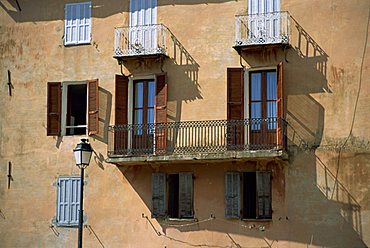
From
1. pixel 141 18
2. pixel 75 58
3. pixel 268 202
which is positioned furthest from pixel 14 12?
pixel 268 202

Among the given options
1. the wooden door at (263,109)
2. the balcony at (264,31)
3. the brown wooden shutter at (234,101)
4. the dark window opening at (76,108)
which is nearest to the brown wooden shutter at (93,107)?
the dark window opening at (76,108)

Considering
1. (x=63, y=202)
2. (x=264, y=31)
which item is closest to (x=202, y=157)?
(x=264, y=31)

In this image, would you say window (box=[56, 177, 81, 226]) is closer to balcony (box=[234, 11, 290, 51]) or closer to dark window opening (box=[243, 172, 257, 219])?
dark window opening (box=[243, 172, 257, 219])

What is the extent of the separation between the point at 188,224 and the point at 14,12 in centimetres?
997

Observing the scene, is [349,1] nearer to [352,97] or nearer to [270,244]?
[352,97]

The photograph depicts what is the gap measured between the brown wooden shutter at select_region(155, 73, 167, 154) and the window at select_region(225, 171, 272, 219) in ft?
7.57

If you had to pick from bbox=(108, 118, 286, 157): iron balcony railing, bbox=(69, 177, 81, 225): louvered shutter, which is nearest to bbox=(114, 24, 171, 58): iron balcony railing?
bbox=(108, 118, 286, 157): iron balcony railing

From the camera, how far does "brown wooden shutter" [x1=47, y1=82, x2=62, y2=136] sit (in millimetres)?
25453

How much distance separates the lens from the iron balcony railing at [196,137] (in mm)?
23031

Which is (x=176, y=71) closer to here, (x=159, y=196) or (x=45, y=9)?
(x=159, y=196)

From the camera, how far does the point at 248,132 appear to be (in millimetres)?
23219

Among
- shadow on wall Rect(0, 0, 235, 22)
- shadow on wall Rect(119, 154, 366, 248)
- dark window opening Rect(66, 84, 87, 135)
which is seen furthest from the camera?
dark window opening Rect(66, 84, 87, 135)

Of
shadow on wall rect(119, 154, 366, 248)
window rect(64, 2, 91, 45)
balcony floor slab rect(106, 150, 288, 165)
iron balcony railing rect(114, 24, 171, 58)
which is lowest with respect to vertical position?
shadow on wall rect(119, 154, 366, 248)

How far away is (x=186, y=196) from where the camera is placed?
23750 mm
